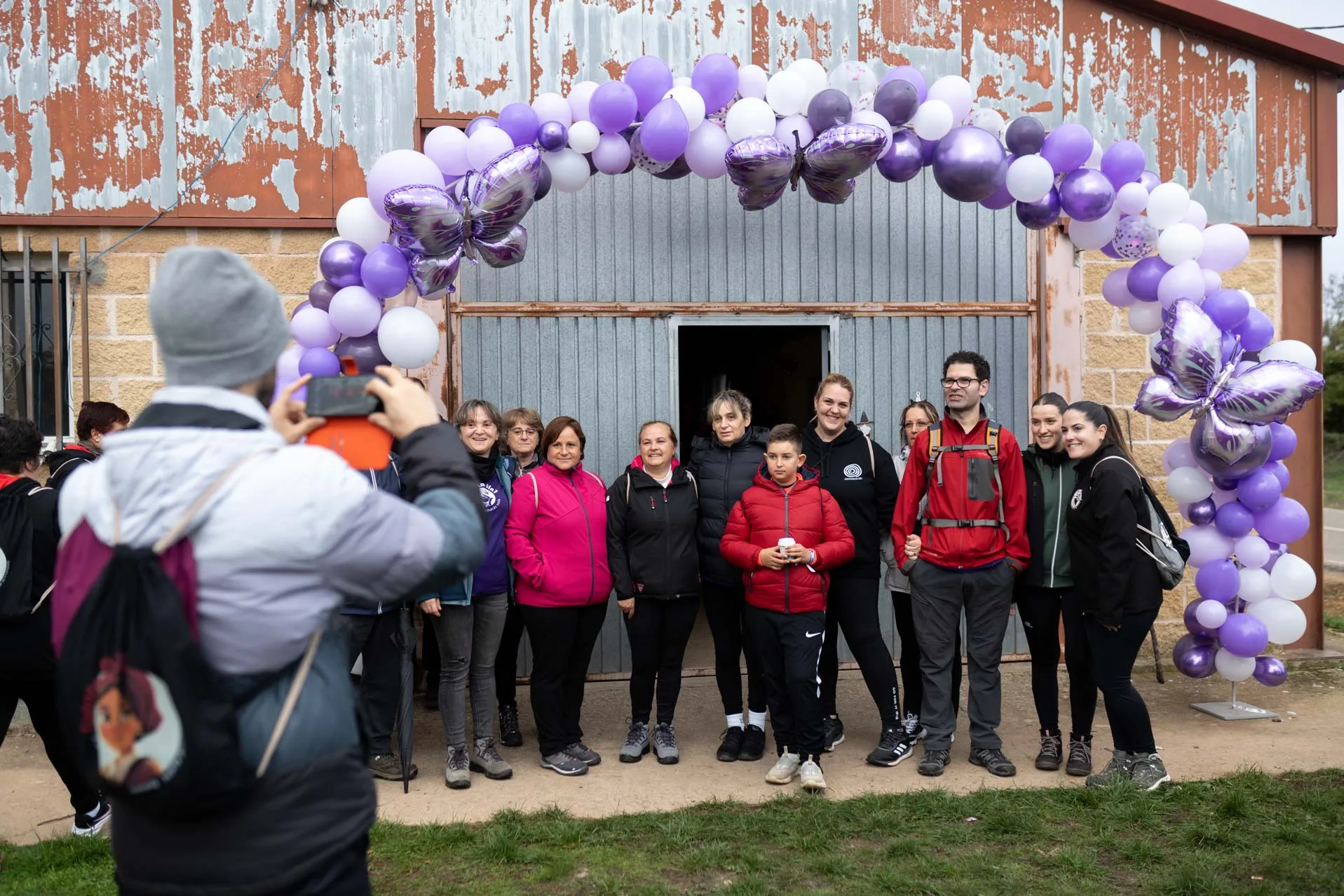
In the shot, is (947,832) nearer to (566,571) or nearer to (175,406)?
(566,571)

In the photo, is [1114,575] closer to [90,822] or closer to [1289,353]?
[1289,353]

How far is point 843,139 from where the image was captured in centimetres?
495

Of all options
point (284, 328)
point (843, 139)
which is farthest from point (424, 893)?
point (843, 139)

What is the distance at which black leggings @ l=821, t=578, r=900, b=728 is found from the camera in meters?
5.17

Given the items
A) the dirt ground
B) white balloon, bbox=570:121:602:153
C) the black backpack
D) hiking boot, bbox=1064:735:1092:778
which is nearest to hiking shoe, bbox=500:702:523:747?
the dirt ground

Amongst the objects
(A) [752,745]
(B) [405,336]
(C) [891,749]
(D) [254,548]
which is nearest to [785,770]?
(A) [752,745]

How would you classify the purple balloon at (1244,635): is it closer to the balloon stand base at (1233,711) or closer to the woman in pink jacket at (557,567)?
the balloon stand base at (1233,711)

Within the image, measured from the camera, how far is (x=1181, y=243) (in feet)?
17.6

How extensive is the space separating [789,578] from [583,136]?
2185 mm

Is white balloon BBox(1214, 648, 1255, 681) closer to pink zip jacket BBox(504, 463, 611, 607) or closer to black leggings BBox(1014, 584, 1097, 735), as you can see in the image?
black leggings BBox(1014, 584, 1097, 735)

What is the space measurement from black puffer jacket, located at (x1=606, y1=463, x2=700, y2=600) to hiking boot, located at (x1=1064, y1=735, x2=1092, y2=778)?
6.12ft

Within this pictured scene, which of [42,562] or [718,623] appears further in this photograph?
[718,623]

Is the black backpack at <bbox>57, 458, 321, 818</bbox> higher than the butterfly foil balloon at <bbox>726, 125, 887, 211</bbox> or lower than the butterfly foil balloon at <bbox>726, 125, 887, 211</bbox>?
lower

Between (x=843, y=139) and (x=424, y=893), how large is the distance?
11.6 feet
